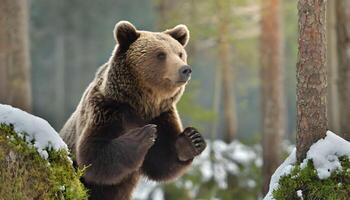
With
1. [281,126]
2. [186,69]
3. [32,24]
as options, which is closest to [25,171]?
[186,69]

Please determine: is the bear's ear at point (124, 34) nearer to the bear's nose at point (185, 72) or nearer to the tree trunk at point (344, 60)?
the bear's nose at point (185, 72)

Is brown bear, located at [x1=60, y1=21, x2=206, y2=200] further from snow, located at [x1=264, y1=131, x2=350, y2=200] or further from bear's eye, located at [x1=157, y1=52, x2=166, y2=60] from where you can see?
snow, located at [x1=264, y1=131, x2=350, y2=200]

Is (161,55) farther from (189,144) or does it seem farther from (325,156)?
(325,156)

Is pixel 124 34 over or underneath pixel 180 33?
over

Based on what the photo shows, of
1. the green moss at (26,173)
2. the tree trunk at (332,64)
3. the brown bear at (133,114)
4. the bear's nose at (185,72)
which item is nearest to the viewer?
the green moss at (26,173)

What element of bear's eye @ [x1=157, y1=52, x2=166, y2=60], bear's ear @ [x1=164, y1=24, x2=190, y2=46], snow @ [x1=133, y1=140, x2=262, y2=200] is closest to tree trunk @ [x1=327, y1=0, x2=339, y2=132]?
snow @ [x1=133, y1=140, x2=262, y2=200]

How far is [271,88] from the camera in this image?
41.3ft

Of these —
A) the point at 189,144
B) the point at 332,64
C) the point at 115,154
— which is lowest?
the point at 332,64

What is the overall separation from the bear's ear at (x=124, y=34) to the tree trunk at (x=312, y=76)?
1.86m

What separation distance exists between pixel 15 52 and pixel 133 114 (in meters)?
2.93

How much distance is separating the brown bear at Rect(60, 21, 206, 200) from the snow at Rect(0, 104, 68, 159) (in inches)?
51.8

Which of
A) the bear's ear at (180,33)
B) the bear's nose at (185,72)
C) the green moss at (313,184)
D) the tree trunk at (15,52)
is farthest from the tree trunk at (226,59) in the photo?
the green moss at (313,184)

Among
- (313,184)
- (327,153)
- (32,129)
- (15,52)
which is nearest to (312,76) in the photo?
(327,153)

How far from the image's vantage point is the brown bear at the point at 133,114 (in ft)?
17.2
